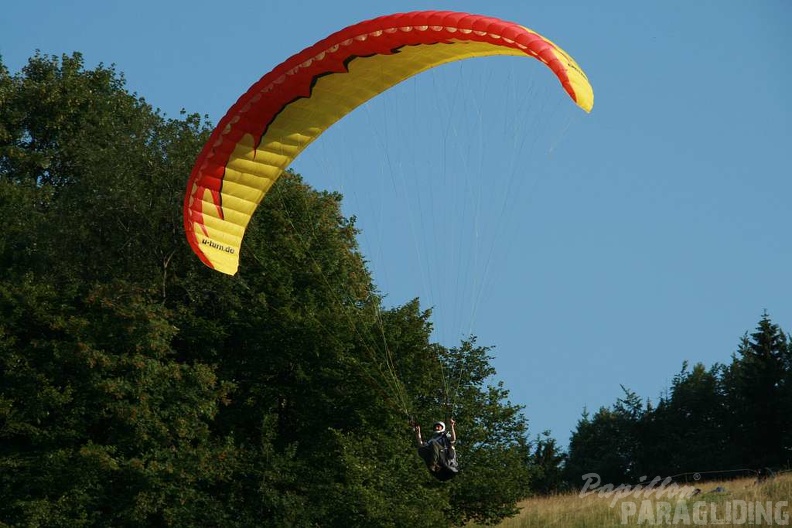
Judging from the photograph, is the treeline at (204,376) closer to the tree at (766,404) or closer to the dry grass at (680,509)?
the dry grass at (680,509)

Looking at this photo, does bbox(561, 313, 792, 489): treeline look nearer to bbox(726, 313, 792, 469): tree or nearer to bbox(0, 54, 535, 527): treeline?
bbox(726, 313, 792, 469): tree

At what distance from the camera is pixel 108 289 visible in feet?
79.0

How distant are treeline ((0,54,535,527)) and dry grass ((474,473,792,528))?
94cm

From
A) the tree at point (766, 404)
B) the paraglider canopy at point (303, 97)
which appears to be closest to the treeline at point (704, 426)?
the tree at point (766, 404)

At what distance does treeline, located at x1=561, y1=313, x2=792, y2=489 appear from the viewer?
4484 cm

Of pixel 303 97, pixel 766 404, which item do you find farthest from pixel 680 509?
pixel 766 404

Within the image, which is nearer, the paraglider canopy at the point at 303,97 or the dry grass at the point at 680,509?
the paraglider canopy at the point at 303,97

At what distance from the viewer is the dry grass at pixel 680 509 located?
23.0m

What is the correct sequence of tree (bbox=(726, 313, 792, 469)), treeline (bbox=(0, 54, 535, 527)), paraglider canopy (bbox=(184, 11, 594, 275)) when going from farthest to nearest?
tree (bbox=(726, 313, 792, 469)) < treeline (bbox=(0, 54, 535, 527)) < paraglider canopy (bbox=(184, 11, 594, 275))

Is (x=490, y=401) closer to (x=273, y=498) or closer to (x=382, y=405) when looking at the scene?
(x=382, y=405)

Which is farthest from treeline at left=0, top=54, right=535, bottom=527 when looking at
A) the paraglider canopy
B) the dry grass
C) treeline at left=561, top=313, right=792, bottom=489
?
treeline at left=561, top=313, right=792, bottom=489

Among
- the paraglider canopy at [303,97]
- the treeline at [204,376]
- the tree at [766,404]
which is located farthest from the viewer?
the tree at [766,404]

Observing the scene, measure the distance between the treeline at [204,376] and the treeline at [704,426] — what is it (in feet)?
63.3

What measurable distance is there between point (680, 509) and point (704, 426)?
27.9 meters
